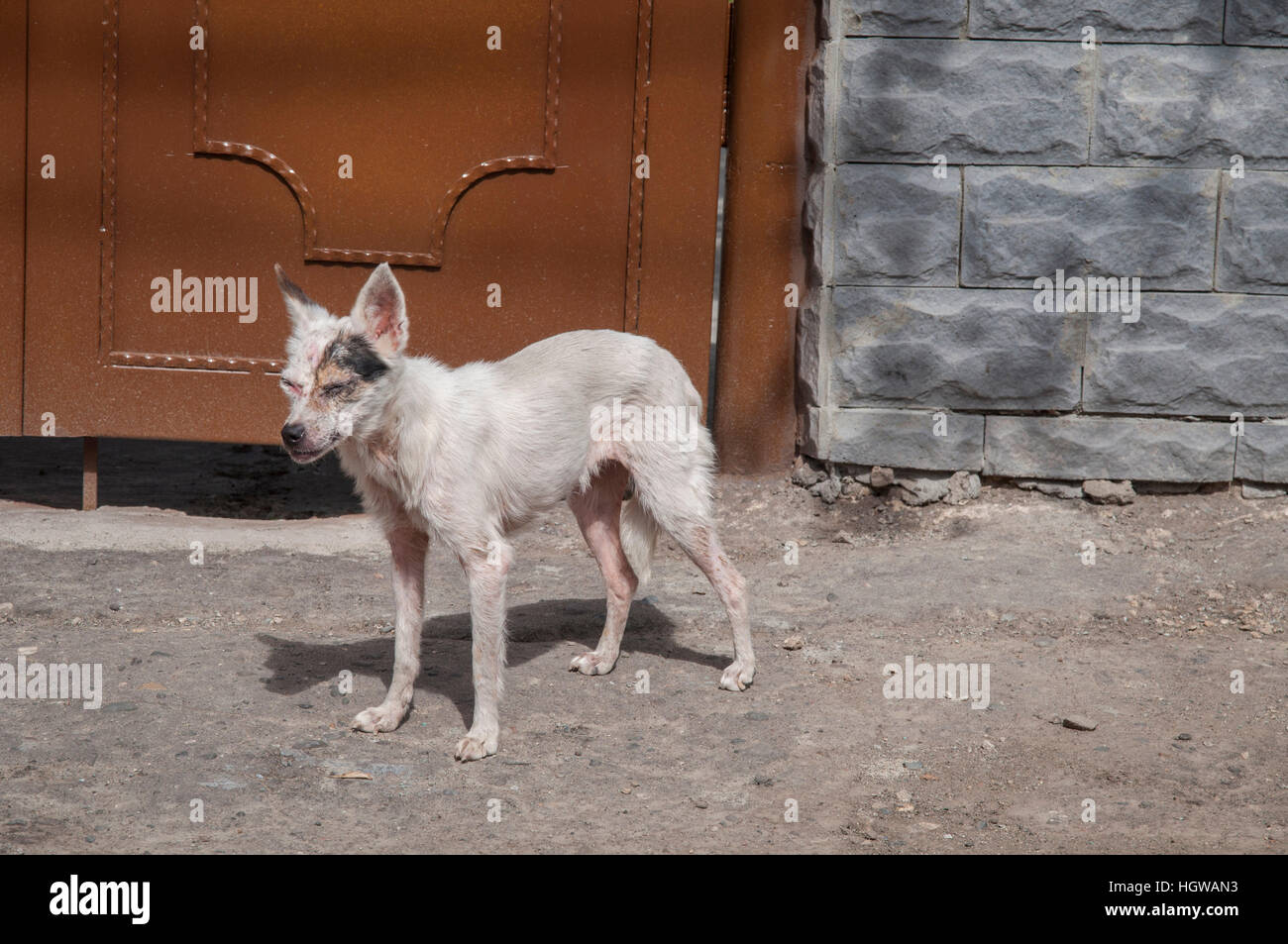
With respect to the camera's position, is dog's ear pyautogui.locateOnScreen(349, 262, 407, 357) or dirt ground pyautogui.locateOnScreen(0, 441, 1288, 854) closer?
dirt ground pyautogui.locateOnScreen(0, 441, 1288, 854)

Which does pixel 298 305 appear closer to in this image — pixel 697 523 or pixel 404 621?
pixel 404 621

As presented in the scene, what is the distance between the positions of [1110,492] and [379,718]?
3.73 metres

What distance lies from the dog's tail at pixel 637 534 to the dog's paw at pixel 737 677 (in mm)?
455

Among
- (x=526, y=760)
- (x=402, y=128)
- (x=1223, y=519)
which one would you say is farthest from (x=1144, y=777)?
(x=402, y=128)

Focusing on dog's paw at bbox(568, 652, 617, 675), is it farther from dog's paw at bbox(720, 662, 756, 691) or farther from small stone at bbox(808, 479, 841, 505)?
small stone at bbox(808, 479, 841, 505)

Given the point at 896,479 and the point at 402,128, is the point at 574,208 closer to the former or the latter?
the point at 402,128

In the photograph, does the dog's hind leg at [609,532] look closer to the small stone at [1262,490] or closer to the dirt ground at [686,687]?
the dirt ground at [686,687]

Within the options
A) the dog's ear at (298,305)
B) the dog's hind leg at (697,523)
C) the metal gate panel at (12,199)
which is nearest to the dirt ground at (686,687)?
the dog's hind leg at (697,523)

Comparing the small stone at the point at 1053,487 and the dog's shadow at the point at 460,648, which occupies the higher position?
the small stone at the point at 1053,487

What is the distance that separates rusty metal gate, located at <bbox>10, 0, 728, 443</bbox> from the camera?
6164 millimetres

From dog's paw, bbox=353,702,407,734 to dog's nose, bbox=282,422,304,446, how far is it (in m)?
0.98

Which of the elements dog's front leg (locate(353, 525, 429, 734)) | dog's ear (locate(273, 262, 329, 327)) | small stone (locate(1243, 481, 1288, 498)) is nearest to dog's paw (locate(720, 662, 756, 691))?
dog's front leg (locate(353, 525, 429, 734))

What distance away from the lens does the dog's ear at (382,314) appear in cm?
381

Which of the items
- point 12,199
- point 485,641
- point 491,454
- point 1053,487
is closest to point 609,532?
point 491,454
